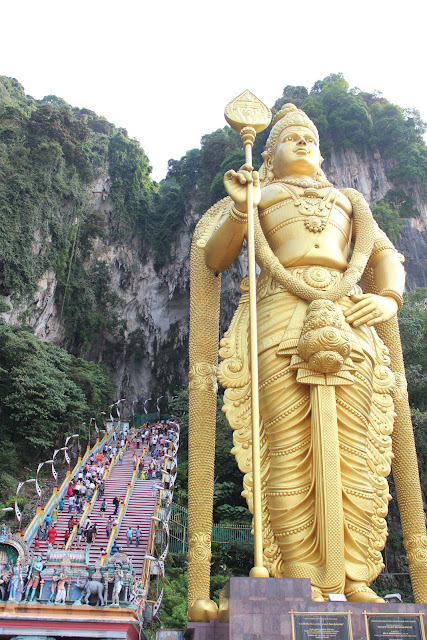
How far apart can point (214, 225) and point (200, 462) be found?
2.23 m

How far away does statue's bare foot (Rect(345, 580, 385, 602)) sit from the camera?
13.1 ft

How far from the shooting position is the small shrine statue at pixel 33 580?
678 cm

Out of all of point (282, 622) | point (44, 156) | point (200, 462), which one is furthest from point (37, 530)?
point (44, 156)

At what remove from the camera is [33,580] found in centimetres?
688

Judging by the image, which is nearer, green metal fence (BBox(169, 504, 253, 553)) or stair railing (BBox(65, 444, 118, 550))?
stair railing (BBox(65, 444, 118, 550))

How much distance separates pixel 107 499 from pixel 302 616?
10.3m

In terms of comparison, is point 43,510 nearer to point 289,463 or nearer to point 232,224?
point 289,463

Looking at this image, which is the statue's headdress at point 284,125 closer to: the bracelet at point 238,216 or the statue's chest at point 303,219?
the statue's chest at point 303,219

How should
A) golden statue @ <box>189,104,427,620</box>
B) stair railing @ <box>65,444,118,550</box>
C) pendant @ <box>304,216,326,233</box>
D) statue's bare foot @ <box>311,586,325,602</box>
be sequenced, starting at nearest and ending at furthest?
statue's bare foot @ <box>311,586,325,602</box>, golden statue @ <box>189,104,427,620</box>, pendant @ <box>304,216,326,233</box>, stair railing @ <box>65,444,118,550</box>

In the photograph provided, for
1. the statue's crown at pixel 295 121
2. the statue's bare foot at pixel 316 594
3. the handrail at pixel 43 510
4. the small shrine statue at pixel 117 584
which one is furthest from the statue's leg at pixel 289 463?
the handrail at pixel 43 510

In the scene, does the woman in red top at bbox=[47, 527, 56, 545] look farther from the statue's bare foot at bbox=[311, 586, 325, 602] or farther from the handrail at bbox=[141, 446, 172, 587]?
the statue's bare foot at bbox=[311, 586, 325, 602]

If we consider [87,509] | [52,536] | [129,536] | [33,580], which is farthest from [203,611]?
[87,509]

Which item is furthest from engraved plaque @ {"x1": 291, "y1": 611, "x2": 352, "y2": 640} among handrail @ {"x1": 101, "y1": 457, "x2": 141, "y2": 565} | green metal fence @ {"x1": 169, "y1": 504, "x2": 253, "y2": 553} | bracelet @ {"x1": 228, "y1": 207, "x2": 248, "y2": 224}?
green metal fence @ {"x1": 169, "y1": 504, "x2": 253, "y2": 553}

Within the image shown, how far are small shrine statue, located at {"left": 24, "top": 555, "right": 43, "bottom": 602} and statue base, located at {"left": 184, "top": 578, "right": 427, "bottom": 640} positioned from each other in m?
4.11
